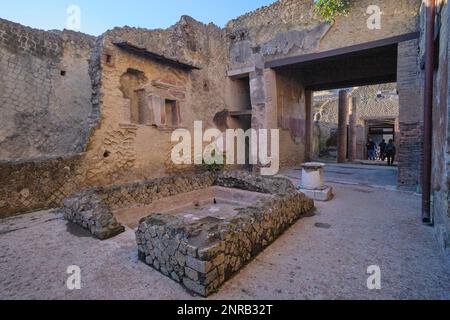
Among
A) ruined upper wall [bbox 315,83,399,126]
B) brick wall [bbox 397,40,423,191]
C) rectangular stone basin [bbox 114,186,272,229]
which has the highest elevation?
ruined upper wall [bbox 315,83,399,126]

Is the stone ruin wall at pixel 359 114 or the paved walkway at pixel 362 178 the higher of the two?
the stone ruin wall at pixel 359 114

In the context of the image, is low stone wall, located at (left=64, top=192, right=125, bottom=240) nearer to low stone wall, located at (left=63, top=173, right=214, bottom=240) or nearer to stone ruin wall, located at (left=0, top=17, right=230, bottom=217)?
low stone wall, located at (left=63, top=173, right=214, bottom=240)

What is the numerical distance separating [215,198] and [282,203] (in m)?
2.69

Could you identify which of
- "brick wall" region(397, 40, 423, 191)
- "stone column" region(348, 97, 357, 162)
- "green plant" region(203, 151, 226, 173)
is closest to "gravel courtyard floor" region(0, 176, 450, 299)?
"brick wall" region(397, 40, 423, 191)

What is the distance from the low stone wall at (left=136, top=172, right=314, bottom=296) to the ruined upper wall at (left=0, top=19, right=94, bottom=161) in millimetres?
5556

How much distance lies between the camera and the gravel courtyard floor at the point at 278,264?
7.24 ft

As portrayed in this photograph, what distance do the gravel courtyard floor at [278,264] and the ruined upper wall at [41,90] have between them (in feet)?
14.8

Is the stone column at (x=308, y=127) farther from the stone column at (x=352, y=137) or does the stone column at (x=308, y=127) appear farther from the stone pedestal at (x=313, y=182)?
the stone pedestal at (x=313, y=182)

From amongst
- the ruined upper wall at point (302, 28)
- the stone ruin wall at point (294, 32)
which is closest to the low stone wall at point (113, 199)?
the stone ruin wall at point (294, 32)

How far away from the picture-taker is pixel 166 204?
17.3ft

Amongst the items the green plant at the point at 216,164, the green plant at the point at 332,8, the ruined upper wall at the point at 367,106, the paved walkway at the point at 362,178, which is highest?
the green plant at the point at 332,8

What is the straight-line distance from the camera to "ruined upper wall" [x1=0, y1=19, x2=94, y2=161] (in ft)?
24.5
